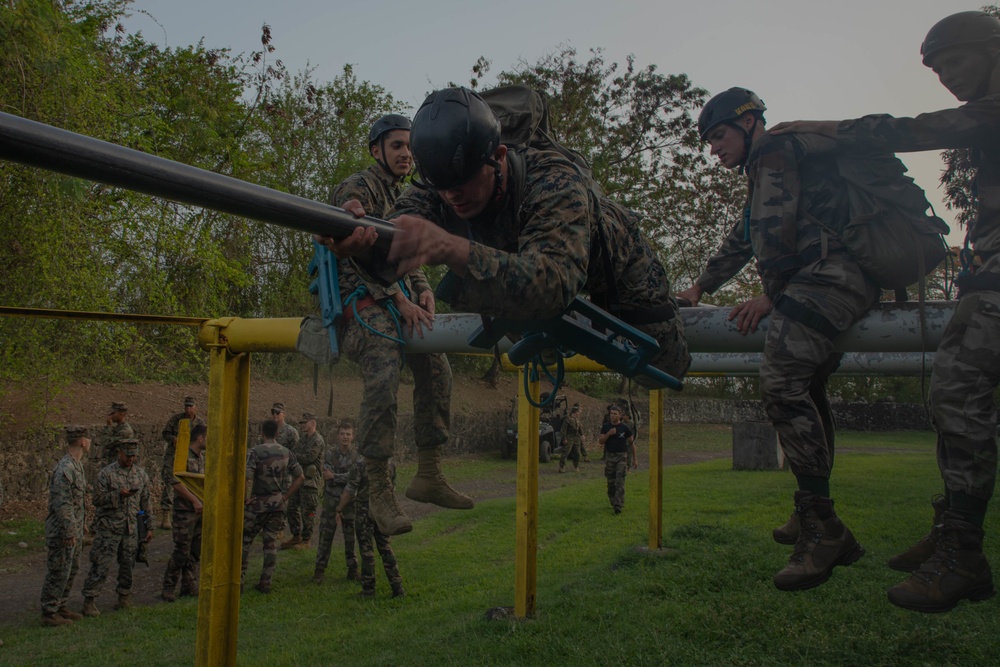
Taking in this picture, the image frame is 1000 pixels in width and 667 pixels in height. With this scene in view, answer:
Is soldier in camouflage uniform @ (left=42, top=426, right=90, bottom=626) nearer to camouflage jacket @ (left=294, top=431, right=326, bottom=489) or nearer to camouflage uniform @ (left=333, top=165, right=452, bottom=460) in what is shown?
camouflage jacket @ (left=294, top=431, right=326, bottom=489)

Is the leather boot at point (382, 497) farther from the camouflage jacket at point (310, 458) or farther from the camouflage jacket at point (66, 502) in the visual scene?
the camouflage jacket at point (310, 458)

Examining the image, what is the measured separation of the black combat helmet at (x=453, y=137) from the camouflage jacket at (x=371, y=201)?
162 cm

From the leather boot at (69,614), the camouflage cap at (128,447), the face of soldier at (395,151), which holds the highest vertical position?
the face of soldier at (395,151)

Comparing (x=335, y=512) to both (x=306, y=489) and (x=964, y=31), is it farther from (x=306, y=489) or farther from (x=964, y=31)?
(x=964, y=31)

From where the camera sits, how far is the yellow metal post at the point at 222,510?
4.59m

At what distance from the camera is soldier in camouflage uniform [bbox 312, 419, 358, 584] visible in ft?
33.8

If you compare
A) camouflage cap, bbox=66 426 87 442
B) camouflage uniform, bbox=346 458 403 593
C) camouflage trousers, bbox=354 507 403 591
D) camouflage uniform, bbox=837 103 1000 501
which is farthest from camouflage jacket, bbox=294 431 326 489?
camouflage uniform, bbox=837 103 1000 501

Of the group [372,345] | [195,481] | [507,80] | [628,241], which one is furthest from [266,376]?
[628,241]

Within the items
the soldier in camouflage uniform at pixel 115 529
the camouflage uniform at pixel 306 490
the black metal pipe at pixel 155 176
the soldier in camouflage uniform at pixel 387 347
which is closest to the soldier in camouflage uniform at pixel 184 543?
the soldier in camouflage uniform at pixel 115 529

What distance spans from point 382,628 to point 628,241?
20.1 ft

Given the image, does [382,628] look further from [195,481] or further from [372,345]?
[372,345]

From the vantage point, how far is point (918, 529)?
30.6ft

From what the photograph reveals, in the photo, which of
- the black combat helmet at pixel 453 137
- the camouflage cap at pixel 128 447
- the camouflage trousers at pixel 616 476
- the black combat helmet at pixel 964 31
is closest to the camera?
the black combat helmet at pixel 453 137

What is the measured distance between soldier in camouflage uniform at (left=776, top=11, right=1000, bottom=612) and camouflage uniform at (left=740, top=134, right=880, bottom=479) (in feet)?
0.85
